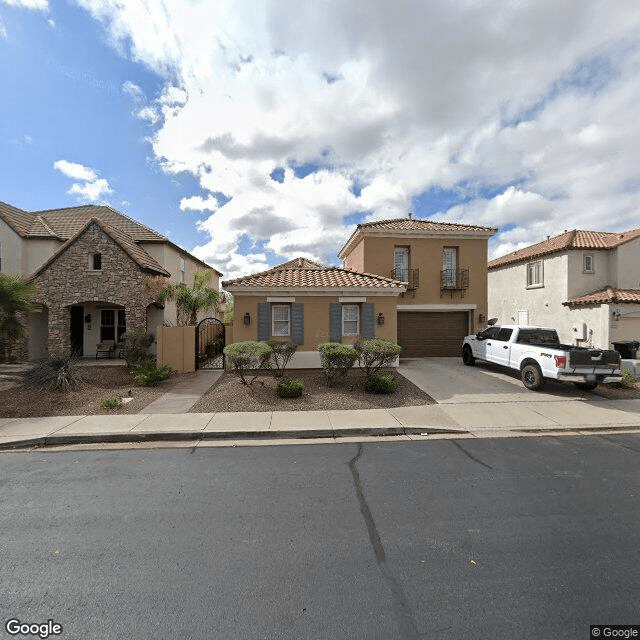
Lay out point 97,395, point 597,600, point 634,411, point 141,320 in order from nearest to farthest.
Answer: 1. point 597,600
2. point 634,411
3. point 97,395
4. point 141,320

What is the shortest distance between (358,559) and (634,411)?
8.99 meters

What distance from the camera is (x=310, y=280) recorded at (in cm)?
1256

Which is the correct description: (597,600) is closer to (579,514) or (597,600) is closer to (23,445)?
(579,514)

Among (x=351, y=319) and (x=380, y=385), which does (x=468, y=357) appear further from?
(x=380, y=385)

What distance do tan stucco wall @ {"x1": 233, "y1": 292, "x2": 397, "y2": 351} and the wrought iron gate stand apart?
262cm

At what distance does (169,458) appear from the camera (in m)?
5.34

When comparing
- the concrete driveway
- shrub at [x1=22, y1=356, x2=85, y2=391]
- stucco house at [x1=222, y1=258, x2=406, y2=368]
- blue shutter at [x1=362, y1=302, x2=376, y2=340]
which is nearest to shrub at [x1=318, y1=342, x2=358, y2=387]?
stucco house at [x1=222, y1=258, x2=406, y2=368]

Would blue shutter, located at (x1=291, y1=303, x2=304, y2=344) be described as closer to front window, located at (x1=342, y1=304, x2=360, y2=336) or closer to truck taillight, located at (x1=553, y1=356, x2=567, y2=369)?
front window, located at (x1=342, y1=304, x2=360, y2=336)

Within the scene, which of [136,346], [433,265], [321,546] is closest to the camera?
[321,546]

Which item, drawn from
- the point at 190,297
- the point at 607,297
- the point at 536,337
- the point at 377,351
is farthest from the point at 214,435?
the point at 607,297

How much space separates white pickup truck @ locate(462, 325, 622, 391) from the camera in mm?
8852

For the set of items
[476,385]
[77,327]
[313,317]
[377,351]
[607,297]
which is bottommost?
[476,385]

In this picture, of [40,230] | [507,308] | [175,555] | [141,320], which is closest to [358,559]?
[175,555]

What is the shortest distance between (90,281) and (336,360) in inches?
457
